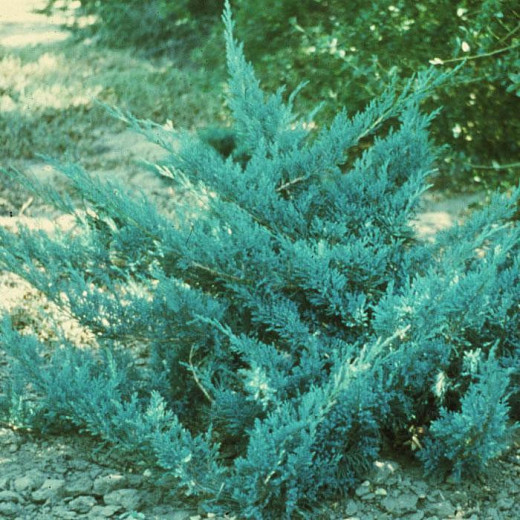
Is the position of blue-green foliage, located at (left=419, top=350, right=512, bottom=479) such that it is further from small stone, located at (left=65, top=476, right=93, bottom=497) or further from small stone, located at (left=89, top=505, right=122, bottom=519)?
small stone, located at (left=65, top=476, right=93, bottom=497)

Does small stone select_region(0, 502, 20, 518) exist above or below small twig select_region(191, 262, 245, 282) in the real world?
below

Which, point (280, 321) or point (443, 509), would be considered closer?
point (443, 509)

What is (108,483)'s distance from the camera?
2449 mm

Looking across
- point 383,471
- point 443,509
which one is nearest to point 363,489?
point 383,471

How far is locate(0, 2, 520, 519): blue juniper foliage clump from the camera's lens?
219 centimetres

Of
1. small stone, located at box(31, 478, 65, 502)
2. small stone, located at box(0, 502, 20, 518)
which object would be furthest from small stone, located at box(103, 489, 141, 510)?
small stone, located at box(0, 502, 20, 518)

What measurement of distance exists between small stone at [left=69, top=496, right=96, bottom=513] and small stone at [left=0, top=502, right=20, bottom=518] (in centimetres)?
17

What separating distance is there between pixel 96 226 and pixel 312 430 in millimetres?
1217

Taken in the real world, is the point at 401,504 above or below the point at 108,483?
below

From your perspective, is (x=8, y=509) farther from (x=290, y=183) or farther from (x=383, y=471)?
(x=290, y=183)

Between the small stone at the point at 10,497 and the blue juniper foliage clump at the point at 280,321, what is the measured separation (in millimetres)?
282

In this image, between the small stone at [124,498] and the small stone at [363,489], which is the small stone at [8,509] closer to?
the small stone at [124,498]

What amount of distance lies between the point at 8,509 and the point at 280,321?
103 centimetres

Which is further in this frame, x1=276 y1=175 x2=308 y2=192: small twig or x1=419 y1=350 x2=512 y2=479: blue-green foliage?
x1=276 y1=175 x2=308 y2=192: small twig
